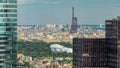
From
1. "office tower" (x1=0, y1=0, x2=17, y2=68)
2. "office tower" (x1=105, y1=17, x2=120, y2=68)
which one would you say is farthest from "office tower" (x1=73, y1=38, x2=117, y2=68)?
"office tower" (x1=0, y1=0, x2=17, y2=68)

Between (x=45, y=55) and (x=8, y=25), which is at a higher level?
(x=8, y=25)

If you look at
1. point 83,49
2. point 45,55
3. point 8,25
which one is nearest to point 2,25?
point 8,25

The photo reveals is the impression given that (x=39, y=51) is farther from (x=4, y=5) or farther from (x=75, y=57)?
(x=4, y=5)

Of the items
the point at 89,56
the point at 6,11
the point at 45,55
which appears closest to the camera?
the point at 6,11

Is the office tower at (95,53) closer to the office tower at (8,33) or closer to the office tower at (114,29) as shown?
the office tower at (114,29)

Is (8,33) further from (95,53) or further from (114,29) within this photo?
(114,29)

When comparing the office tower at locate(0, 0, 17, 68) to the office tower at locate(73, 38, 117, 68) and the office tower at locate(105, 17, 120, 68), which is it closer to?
the office tower at locate(73, 38, 117, 68)
